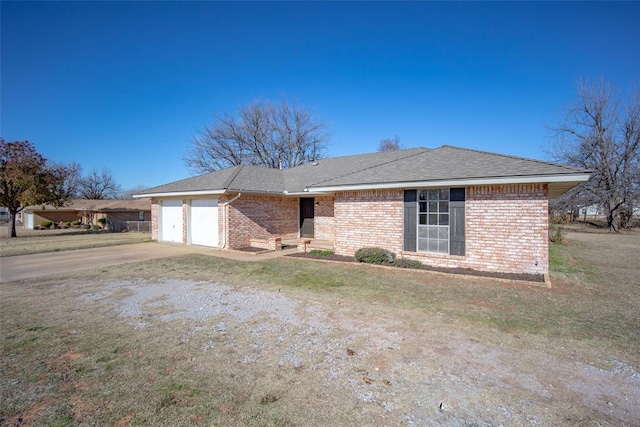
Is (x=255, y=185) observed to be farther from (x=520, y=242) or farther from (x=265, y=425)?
(x=265, y=425)

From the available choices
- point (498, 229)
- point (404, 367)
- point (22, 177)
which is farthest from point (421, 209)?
point (22, 177)

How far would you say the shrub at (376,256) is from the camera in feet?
33.2

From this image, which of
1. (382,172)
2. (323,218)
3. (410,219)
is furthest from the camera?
(323,218)

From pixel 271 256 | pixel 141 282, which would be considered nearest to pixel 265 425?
pixel 141 282

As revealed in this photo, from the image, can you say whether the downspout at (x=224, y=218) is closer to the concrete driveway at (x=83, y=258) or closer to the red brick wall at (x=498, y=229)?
the concrete driveway at (x=83, y=258)

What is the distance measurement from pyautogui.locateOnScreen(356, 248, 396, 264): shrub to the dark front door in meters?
6.73

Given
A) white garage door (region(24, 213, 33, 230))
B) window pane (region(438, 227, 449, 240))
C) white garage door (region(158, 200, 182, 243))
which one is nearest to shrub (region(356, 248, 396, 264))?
window pane (region(438, 227, 449, 240))

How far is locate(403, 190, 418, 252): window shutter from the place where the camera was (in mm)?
10086

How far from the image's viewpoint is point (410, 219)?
10.2m

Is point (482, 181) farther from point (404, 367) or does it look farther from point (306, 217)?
point (306, 217)

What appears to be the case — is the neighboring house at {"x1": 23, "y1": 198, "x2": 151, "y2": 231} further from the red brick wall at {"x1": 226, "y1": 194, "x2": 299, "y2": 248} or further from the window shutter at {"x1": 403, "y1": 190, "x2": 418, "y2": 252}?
the window shutter at {"x1": 403, "y1": 190, "x2": 418, "y2": 252}

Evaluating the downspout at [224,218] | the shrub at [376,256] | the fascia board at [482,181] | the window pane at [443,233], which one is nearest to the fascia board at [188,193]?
the downspout at [224,218]

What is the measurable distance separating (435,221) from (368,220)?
2.32 meters

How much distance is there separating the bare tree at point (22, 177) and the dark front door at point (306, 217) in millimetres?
19248
